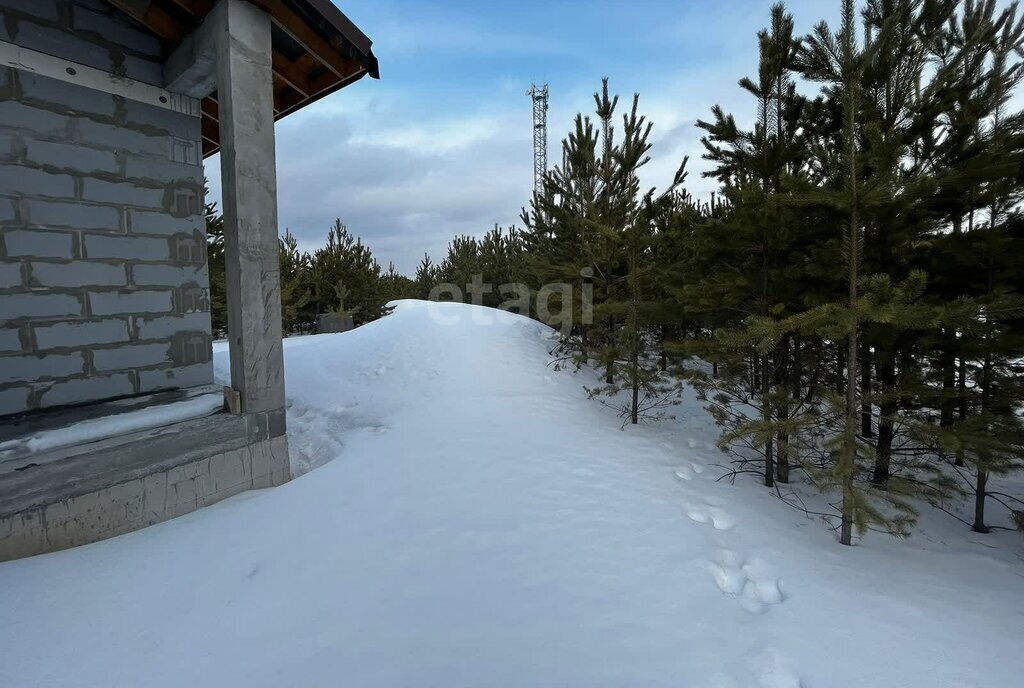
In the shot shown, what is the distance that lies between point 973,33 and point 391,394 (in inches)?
320

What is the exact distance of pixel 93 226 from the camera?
3865 mm

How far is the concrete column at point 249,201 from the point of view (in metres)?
3.69

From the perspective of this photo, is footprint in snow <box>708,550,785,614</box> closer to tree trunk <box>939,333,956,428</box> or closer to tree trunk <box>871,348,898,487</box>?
tree trunk <box>939,333,956,428</box>

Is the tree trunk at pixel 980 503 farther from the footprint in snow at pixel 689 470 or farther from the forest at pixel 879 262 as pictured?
the footprint in snow at pixel 689 470

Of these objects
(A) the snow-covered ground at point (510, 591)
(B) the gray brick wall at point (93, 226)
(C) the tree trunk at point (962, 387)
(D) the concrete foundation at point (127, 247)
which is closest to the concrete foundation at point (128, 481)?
(D) the concrete foundation at point (127, 247)

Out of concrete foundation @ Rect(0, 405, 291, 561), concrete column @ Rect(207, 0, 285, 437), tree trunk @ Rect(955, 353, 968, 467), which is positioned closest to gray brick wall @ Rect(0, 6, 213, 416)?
concrete column @ Rect(207, 0, 285, 437)

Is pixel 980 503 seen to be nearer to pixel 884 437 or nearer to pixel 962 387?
pixel 884 437

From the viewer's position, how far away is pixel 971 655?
7.32 feet

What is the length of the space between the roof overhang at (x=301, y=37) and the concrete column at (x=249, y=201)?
1.11ft

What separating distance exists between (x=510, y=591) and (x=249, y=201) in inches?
150

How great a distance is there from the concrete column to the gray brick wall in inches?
42.9

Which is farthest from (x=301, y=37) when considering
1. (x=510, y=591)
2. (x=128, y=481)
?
(x=510, y=591)

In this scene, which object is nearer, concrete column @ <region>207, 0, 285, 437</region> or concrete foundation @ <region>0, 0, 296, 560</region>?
concrete foundation @ <region>0, 0, 296, 560</region>

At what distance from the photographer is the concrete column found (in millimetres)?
3688
